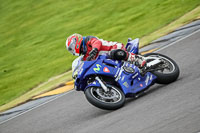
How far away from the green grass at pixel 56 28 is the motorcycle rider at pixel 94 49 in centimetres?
556

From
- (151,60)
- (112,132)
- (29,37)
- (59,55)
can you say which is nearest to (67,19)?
(29,37)

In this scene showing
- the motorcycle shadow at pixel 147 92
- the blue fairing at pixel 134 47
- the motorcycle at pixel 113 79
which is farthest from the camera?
the blue fairing at pixel 134 47

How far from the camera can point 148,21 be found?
15.2m

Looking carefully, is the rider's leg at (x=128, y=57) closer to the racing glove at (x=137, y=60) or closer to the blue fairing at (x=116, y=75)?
the racing glove at (x=137, y=60)

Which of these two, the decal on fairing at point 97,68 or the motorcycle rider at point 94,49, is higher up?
the motorcycle rider at point 94,49

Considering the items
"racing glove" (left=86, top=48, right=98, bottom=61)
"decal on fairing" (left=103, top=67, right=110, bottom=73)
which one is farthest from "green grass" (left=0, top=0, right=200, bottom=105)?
"decal on fairing" (left=103, top=67, right=110, bottom=73)

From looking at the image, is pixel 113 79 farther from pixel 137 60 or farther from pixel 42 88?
pixel 42 88

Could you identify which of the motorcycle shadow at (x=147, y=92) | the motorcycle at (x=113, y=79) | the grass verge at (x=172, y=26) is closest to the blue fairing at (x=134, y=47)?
the motorcycle at (x=113, y=79)

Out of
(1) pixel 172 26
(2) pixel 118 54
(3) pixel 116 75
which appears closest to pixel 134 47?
(2) pixel 118 54

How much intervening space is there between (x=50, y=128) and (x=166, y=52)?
4353 millimetres

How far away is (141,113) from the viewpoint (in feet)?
19.8

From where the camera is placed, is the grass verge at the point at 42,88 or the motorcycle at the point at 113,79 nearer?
the motorcycle at the point at 113,79

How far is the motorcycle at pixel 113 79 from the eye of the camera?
22.2 ft

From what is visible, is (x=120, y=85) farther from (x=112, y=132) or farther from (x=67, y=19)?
(x=67, y=19)
